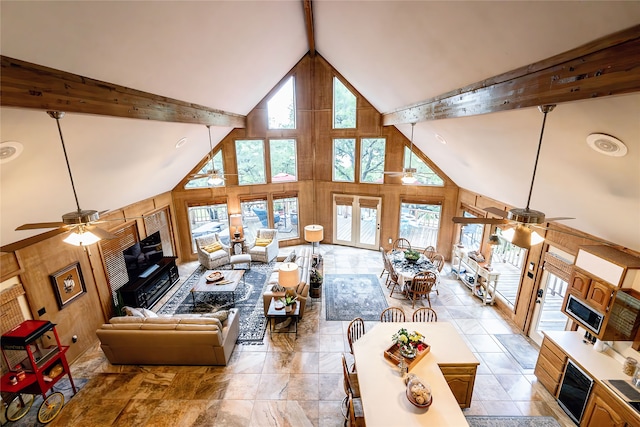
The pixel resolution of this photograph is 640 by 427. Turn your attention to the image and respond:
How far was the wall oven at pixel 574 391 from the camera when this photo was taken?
3.77 m

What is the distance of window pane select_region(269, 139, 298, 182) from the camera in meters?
9.40

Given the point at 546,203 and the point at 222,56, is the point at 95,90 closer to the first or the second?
the point at 222,56

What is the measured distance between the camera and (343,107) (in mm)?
9047

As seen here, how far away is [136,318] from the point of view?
5066mm

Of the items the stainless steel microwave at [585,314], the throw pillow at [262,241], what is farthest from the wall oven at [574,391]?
the throw pillow at [262,241]

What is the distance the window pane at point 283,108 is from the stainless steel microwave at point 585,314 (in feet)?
26.2

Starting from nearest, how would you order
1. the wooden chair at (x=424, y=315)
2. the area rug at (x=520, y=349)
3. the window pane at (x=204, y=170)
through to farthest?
the wooden chair at (x=424, y=315)
the area rug at (x=520, y=349)
the window pane at (x=204, y=170)

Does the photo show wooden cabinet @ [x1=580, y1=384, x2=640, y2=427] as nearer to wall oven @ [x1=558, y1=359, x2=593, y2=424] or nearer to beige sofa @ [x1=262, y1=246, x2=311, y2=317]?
wall oven @ [x1=558, y1=359, x2=593, y2=424]

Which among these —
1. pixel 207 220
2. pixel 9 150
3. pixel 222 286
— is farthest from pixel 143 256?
pixel 9 150

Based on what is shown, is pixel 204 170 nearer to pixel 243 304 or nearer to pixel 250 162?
pixel 250 162

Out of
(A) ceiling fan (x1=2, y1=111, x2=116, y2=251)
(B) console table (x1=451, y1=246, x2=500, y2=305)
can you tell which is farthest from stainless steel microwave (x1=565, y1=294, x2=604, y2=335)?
(A) ceiling fan (x1=2, y1=111, x2=116, y2=251)

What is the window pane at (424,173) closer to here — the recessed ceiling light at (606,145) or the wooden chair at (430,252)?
the wooden chair at (430,252)

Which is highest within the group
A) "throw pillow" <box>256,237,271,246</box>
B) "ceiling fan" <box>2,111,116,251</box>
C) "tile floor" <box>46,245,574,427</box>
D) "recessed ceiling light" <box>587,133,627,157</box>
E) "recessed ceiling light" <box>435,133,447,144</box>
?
"recessed ceiling light" <box>435,133,447,144</box>

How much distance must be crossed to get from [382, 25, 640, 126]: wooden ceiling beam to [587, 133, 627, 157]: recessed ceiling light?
26.0 inches
